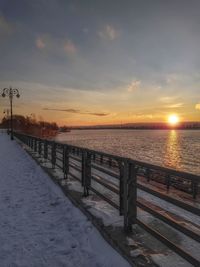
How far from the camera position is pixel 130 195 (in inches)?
184

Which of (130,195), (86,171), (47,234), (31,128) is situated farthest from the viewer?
(31,128)

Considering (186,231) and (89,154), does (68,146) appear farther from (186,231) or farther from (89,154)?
(186,231)

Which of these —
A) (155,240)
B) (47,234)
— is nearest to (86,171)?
(47,234)

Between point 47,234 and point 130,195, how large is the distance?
5.86 ft

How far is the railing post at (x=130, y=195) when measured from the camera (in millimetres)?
4617

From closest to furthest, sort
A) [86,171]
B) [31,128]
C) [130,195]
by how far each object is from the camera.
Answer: [130,195]
[86,171]
[31,128]

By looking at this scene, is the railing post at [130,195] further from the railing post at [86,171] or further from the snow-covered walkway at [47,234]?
the railing post at [86,171]

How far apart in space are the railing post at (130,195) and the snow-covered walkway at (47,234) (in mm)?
523

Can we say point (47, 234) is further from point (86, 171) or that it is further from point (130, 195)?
point (86, 171)

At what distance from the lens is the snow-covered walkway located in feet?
14.0

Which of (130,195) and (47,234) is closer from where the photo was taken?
(130,195)

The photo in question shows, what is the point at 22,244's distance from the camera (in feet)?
15.9

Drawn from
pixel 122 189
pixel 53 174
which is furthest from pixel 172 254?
pixel 53 174

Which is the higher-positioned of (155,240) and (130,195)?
(130,195)
